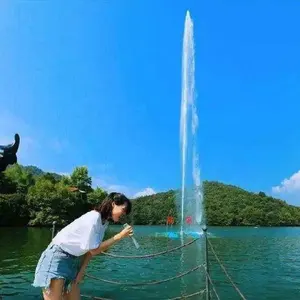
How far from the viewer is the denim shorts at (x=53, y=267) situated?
143 inches

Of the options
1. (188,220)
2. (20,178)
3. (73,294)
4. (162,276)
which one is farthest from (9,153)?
(20,178)

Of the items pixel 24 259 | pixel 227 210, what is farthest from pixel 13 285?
pixel 227 210

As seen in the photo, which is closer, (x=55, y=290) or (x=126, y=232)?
(x=55, y=290)

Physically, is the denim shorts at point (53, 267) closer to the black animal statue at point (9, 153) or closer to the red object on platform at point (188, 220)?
the black animal statue at point (9, 153)

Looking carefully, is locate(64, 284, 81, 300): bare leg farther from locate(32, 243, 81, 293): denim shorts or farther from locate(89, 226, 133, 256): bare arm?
locate(89, 226, 133, 256): bare arm

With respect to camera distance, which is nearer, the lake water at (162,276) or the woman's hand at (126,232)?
the woman's hand at (126,232)

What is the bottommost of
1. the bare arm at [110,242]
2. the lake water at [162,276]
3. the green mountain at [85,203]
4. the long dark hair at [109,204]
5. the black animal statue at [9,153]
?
the lake water at [162,276]

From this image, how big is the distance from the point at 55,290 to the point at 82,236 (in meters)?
0.57

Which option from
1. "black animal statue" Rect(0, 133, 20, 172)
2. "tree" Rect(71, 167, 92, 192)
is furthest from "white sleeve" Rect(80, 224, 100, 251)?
"tree" Rect(71, 167, 92, 192)

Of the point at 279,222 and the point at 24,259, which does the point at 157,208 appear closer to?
the point at 279,222

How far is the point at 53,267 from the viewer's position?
3652 mm

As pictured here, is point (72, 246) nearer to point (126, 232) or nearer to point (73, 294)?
point (126, 232)

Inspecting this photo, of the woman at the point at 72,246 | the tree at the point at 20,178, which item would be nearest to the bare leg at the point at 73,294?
the woman at the point at 72,246

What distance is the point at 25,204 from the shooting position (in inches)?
2598
